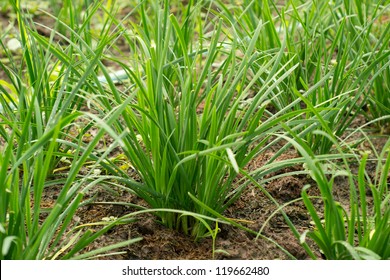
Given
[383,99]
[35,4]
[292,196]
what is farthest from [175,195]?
[35,4]

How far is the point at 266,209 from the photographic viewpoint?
95.8 inches

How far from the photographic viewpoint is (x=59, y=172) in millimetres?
2625

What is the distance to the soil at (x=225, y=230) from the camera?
86.4 inches

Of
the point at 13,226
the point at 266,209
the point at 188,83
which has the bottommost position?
the point at 266,209

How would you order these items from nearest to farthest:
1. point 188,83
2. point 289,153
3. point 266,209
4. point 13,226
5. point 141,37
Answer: point 13,226, point 188,83, point 266,209, point 141,37, point 289,153

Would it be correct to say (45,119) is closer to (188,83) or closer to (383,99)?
(188,83)

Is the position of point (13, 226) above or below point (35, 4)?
below

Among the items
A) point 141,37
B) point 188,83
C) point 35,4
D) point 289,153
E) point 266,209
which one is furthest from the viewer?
point 35,4

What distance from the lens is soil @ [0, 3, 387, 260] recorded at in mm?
2193

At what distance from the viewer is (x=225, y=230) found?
90.2 inches

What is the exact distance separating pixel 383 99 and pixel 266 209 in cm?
75

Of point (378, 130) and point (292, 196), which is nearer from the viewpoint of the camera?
point (292, 196)
